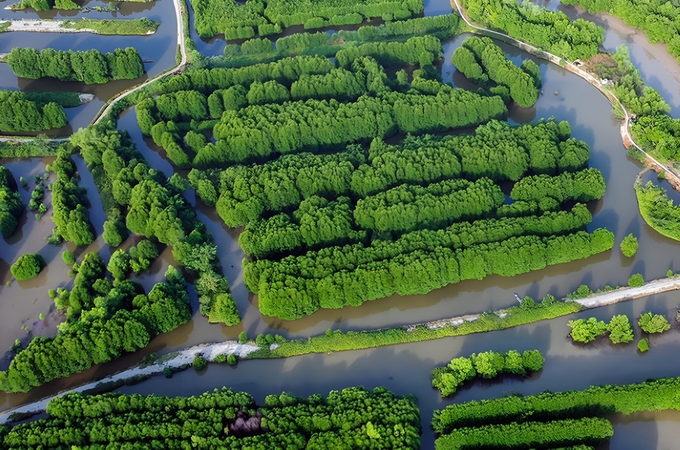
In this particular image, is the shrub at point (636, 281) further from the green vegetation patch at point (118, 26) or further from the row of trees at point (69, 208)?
the green vegetation patch at point (118, 26)

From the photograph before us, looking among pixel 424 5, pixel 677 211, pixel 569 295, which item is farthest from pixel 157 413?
pixel 424 5

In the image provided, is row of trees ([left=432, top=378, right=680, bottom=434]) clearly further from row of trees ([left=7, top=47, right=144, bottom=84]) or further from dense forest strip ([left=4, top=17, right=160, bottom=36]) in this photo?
dense forest strip ([left=4, top=17, right=160, bottom=36])

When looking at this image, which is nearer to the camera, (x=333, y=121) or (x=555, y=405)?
(x=555, y=405)

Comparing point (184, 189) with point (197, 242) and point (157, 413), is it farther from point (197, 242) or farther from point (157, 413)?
point (157, 413)

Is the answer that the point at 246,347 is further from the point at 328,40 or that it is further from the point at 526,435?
the point at 328,40

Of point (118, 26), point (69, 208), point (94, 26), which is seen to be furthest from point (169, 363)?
point (94, 26)

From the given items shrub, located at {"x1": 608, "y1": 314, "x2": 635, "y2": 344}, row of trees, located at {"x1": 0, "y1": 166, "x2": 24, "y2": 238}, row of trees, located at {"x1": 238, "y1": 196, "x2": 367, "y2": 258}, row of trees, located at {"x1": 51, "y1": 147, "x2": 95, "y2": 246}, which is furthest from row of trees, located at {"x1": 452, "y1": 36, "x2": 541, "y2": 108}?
row of trees, located at {"x1": 0, "y1": 166, "x2": 24, "y2": 238}

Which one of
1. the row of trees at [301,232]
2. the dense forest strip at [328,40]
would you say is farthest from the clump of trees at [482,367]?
the dense forest strip at [328,40]
